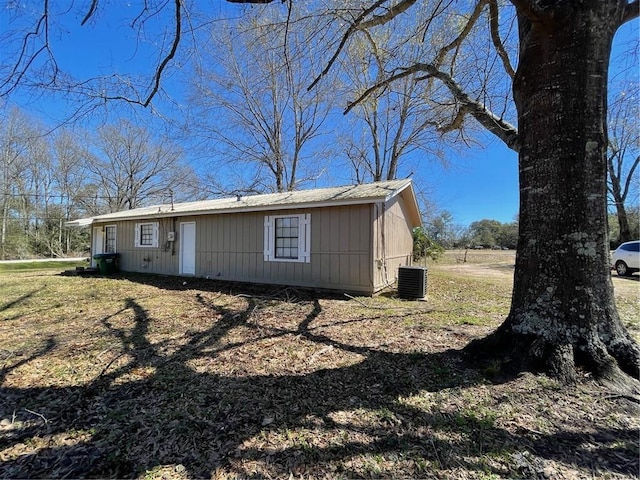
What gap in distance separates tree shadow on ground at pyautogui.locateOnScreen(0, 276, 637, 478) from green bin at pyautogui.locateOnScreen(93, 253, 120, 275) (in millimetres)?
10376

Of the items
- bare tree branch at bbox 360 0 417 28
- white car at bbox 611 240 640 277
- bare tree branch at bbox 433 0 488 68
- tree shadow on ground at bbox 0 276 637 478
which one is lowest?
tree shadow on ground at bbox 0 276 637 478

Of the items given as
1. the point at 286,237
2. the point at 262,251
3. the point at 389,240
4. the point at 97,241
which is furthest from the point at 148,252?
the point at 389,240

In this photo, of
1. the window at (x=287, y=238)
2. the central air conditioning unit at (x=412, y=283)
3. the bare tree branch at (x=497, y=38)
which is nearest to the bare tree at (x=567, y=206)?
the bare tree branch at (x=497, y=38)

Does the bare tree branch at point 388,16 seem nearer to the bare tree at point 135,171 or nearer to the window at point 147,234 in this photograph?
the window at point 147,234

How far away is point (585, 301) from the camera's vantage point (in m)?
2.69

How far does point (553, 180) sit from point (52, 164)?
32.6 m

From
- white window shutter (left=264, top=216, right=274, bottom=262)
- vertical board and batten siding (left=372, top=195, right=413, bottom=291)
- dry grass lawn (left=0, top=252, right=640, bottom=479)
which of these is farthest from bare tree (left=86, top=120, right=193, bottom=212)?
dry grass lawn (left=0, top=252, right=640, bottom=479)

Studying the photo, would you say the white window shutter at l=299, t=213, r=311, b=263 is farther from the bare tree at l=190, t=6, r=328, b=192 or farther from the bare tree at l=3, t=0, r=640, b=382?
the bare tree at l=190, t=6, r=328, b=192

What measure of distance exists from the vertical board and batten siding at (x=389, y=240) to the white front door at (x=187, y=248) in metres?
6.54

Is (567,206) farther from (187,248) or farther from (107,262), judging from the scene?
(107,262)

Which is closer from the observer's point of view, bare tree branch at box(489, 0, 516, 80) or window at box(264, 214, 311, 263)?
bare tree branch at box(489, 0, 516, 80)

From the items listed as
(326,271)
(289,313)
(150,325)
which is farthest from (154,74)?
(326,271)

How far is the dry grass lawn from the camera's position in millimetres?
1848

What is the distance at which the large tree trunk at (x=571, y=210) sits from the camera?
267 cm
